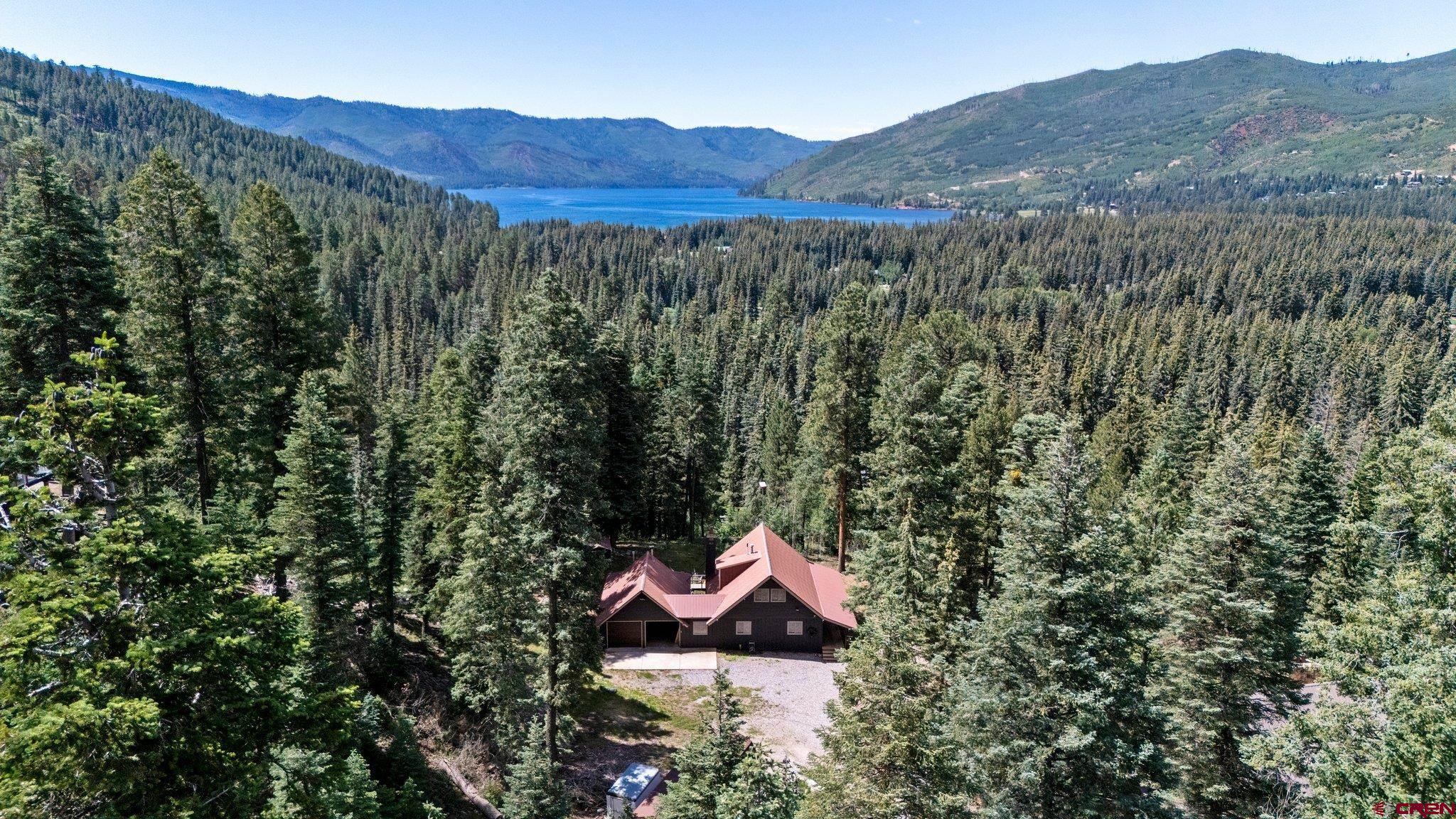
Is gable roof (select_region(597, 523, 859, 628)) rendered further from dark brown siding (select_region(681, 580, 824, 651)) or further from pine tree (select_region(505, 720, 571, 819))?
pine tree (select_region(505, 720, 571, 819))

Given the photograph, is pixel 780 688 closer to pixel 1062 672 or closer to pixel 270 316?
pixel 1062 672

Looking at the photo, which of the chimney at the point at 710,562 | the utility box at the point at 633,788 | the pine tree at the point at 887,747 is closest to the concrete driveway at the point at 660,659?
the chimney at the point at 710,562

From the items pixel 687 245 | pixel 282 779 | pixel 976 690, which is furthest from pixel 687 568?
pixel 687 245

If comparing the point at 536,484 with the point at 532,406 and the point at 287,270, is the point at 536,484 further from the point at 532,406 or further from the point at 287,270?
the point at 287,270

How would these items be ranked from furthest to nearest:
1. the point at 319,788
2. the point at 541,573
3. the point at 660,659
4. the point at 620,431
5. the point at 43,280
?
the point at 620,431 → the point at 660,659 → the point at 541,573 → the point at 43,280 → the point at 319,788

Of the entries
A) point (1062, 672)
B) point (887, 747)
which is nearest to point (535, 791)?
point (887, 747)

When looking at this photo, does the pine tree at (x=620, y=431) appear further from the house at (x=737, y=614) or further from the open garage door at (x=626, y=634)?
the open garage door at (x=626, y=634)
